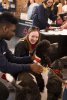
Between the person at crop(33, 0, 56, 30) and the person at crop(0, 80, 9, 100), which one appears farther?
the person at crop(33, 0, 56, 30)

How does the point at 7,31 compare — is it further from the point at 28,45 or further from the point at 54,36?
the point at 54,36

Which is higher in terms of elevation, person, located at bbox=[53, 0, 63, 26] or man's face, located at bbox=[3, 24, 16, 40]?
man's face, located at bbox=[3, 24, 16, 40]

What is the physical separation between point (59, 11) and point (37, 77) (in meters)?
4.07

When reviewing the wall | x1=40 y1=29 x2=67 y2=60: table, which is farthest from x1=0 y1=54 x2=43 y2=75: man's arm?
the wall

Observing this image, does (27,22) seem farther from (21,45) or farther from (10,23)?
(10,23)

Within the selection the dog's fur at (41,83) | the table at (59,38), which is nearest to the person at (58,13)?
the table at (59,38)

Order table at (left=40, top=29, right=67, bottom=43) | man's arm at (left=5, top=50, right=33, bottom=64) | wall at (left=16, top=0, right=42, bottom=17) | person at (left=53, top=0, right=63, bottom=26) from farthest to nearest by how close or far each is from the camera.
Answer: wall at (left=16, top=0, right=42, bottom=17), person at (left=53, top=0, right=63, bottom=26), table at (left=40, top=29, right=67, bottom=43), man's arm at (left=5, top=50, right=33, bottom=64)

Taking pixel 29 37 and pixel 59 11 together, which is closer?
pixel 29 37

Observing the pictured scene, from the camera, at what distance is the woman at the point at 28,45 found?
346 cm

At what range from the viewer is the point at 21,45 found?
3484 millimetres

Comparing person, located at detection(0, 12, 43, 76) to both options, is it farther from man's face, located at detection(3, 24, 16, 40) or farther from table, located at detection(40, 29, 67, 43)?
table, located at detection(40, 29, 67, 43)

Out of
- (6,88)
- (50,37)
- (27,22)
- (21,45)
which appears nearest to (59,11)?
(27,22)

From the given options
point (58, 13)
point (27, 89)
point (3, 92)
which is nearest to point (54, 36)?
point (27, 89)

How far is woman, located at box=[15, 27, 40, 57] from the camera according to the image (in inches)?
136
